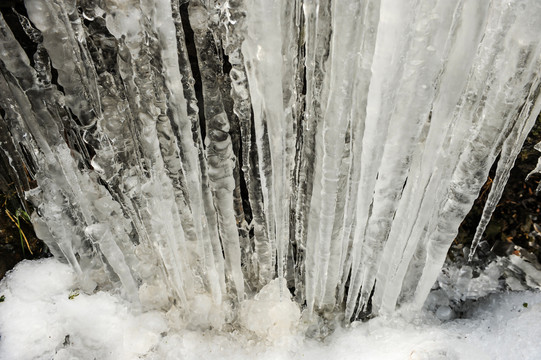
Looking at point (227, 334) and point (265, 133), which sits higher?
point (265, 133)

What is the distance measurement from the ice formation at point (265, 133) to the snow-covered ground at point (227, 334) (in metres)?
0.14

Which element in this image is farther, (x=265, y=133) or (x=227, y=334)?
(x=227, y=334)

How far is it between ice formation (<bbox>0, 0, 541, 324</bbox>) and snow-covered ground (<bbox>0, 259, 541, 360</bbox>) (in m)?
0.14

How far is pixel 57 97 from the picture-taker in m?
2.12

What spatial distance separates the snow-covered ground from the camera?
2.35 metres

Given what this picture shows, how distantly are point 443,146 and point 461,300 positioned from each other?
1.25 meters

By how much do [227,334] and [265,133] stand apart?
1319 millimetres

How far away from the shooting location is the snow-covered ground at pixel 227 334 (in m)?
2.35

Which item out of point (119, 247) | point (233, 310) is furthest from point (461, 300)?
point (119, 247)

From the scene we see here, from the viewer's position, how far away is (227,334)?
261cm

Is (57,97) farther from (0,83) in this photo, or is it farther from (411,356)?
(411,356)

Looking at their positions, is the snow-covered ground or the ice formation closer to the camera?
the ice formation

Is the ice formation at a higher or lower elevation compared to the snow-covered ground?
higher

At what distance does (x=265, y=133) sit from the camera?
198 cm
